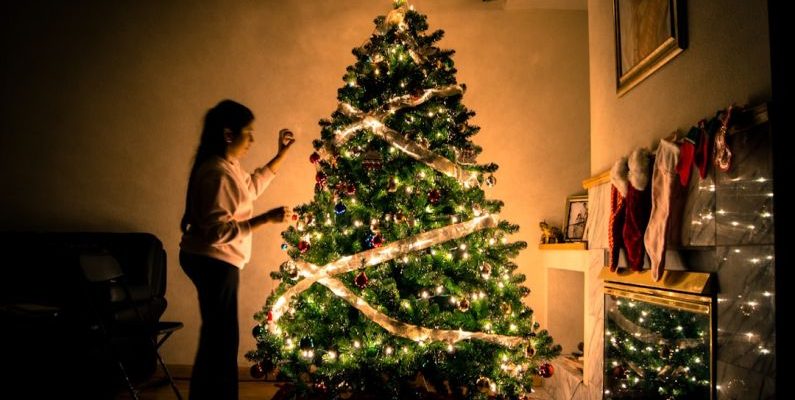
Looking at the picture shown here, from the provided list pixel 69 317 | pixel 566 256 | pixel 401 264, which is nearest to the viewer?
pixel 401 264

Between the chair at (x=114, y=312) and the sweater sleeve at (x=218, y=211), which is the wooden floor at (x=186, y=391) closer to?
the chair at (x=114, y=312)

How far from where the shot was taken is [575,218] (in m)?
3.12

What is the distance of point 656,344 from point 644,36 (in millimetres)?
1354

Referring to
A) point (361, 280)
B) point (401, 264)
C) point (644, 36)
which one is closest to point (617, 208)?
point (644, 36)

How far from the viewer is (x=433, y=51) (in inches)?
89.1

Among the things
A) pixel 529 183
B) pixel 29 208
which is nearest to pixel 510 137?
pixel 529 183

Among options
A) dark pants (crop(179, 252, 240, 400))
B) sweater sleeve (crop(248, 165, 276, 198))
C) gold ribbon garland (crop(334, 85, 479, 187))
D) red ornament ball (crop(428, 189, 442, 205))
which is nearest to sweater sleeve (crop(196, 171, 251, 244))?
dark pants (crop(179, 252, 240, 400))

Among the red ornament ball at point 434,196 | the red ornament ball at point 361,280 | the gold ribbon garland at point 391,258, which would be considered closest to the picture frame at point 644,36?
the gold ribbon garland at point 391,258

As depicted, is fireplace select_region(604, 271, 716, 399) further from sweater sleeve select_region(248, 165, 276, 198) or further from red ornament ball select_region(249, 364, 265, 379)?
sweater sleeve select_region(248, 165, 276, 198)

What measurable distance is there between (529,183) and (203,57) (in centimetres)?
266

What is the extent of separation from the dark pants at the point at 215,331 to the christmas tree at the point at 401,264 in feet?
1.29

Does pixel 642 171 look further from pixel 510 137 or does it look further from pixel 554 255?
pixel 510 137

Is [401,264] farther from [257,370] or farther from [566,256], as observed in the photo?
[566,256]

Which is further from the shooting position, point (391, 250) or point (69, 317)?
point (69, 317)
